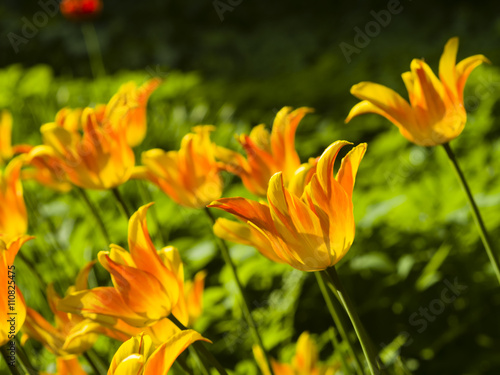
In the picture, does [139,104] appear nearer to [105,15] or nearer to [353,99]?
[353,99]

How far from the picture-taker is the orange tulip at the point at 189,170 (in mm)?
1313

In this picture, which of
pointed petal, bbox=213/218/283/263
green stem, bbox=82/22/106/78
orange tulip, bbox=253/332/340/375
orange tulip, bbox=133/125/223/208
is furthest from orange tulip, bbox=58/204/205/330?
green stem, bbox=82/22/106/78

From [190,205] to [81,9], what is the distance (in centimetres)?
299

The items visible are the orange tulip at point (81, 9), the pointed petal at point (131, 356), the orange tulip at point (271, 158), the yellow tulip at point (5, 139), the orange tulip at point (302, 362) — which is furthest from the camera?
the orange tulip at point (81, 9)

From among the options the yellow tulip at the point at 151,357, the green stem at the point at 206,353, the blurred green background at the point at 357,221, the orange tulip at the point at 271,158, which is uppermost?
the orange tulip at the point at 271,158

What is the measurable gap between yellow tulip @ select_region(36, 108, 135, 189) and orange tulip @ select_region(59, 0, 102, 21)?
2.83 m

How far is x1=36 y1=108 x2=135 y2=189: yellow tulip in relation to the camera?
1.36m

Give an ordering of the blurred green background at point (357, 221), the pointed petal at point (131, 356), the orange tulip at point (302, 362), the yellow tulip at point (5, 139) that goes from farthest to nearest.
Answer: the blurred green background at point (357, 221) → the yellow tulip at point (5, 139) → the orange tulip at point (302, 362) → the pointed petal at point (131, 356)

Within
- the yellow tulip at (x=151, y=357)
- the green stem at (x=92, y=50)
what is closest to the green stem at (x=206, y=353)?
the yellow tulip at (x=151, y=357)

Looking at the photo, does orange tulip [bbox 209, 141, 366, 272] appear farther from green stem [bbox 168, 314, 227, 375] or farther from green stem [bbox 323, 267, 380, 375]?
green stem [bbox 168, 314, 227, 375]

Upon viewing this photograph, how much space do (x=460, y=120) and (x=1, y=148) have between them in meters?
1.15

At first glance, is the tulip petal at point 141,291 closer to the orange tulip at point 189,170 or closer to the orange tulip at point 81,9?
the orange tulip at point 189,170

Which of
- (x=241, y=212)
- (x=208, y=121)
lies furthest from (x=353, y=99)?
(x=241, y=212)

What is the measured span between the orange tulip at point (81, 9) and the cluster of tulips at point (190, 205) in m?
2.60
